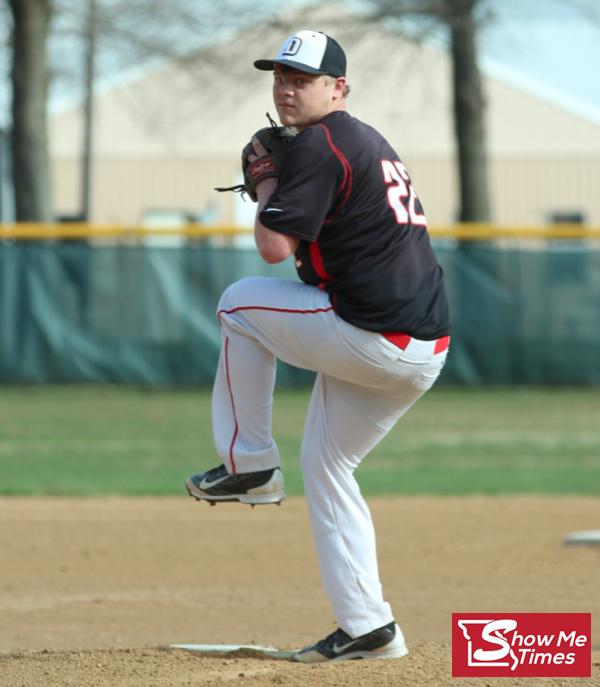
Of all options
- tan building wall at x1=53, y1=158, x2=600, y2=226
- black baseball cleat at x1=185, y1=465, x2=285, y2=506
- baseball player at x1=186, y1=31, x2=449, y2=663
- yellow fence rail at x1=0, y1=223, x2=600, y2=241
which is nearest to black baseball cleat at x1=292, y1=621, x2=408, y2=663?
baseball player at x1=186, y1=31, x2=449, y2=663

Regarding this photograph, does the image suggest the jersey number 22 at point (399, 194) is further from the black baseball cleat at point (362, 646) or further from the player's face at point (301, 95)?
the black baseball cleat at point (362, 646)

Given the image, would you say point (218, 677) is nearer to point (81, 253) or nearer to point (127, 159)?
point (81, 253)

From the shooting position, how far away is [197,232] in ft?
55.3

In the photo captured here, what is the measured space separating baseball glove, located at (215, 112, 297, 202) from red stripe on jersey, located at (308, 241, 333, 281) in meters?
0.26

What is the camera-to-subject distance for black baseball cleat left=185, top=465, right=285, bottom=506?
15.0 feet

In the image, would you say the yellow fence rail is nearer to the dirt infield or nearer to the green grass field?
the green grass field

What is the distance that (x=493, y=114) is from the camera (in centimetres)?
3931

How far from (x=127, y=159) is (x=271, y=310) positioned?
33288mm

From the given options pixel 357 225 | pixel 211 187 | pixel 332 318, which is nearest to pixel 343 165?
pixel 357 225

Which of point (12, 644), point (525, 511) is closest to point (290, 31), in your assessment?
point (525, 511)

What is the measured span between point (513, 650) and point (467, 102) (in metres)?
16.2

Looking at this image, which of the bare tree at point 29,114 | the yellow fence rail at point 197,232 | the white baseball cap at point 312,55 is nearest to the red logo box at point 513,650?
the white baseball cap at point 312,55

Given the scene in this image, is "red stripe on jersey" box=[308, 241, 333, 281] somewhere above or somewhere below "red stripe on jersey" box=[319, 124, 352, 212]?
below

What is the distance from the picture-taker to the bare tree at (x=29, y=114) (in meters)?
19.0
